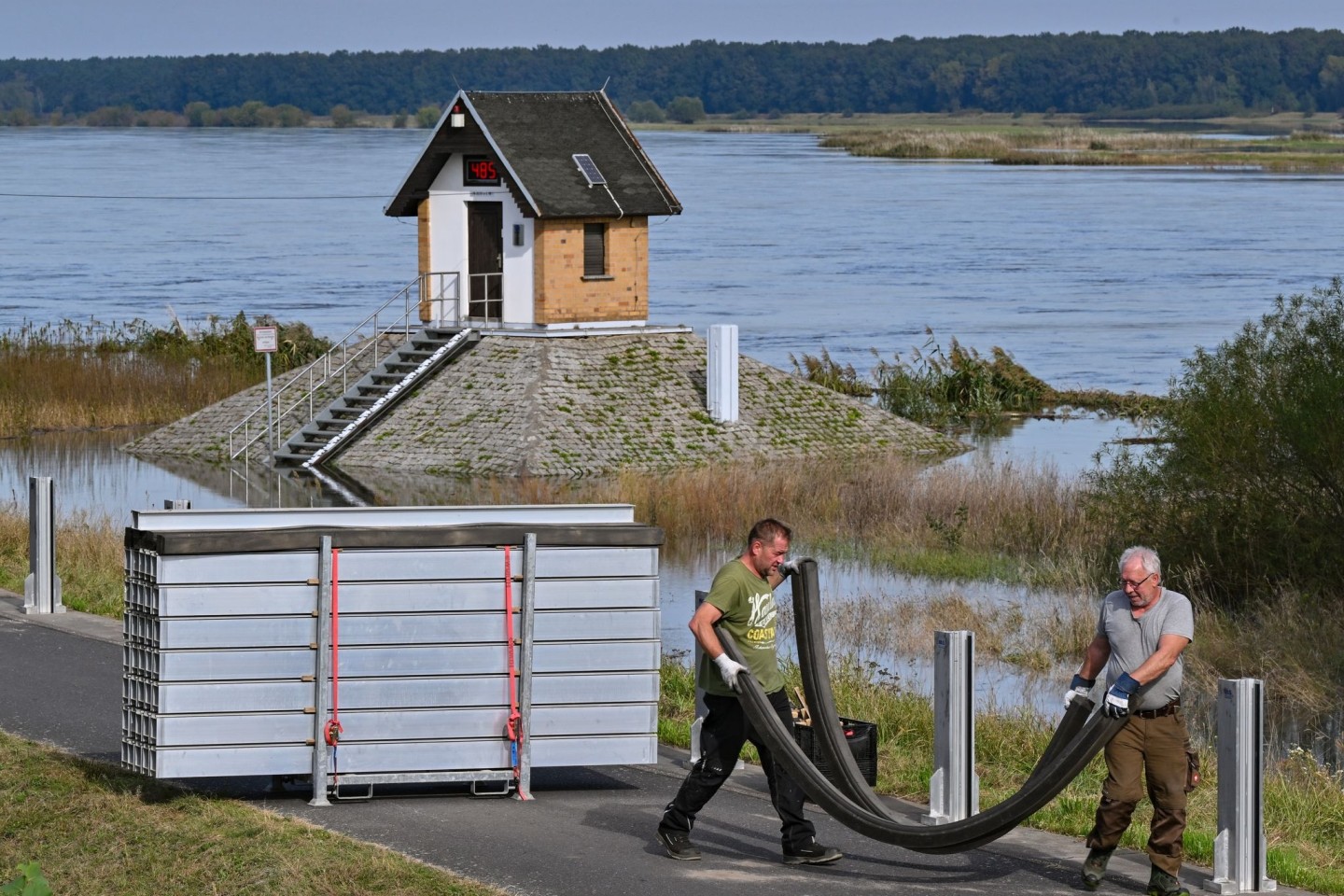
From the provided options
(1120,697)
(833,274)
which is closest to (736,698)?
(1120,697)

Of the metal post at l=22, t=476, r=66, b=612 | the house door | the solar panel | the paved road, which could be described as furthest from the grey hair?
the house door

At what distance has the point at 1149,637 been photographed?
35.0 feet

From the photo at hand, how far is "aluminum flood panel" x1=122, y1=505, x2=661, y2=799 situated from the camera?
12000 millimetres

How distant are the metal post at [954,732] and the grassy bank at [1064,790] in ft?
1.92

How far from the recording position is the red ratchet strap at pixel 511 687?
12289mm

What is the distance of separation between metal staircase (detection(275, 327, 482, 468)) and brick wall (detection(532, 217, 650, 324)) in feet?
5.95

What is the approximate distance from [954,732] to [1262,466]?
1411cm

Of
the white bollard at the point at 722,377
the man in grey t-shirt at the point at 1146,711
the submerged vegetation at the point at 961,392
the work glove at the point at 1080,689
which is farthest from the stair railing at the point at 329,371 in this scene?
the man in grey t-shirt at the point at 1146,711

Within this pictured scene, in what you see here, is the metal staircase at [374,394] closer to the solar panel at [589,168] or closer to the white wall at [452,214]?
the white wall at [452,214]

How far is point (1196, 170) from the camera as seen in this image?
7667 inches

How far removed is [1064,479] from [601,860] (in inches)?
957

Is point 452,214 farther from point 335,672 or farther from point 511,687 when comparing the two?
point 335,672

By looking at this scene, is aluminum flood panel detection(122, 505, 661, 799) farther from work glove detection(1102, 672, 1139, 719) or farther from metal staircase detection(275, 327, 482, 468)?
metal staircase detection(275, 327, 482, 468)

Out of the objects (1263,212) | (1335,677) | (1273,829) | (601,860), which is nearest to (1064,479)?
(1335,677)
